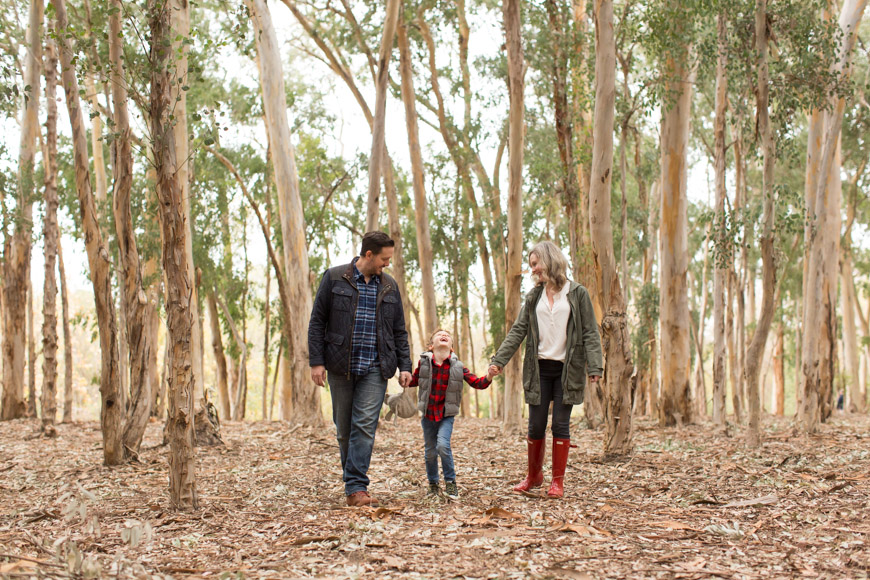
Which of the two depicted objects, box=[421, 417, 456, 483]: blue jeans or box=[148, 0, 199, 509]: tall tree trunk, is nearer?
box=[148, 0, 199, 509]: tall tree trunk

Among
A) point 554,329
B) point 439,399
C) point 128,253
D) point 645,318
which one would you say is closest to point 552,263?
point 554,329

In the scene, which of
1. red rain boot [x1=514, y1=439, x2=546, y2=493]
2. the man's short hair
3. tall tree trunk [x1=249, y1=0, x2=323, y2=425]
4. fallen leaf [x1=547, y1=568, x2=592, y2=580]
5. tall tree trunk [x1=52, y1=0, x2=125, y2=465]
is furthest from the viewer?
tall tree trunk [x1=249, y1=0, x2=323, y2=425]

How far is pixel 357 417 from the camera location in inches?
203

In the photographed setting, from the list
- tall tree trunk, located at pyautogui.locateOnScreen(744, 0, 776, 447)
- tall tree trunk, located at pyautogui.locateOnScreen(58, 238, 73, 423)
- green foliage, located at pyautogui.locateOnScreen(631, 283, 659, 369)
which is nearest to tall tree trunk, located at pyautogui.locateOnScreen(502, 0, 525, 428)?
tall tree trunk, located at pyautogui.locateOnScreen(744, 0, 776, 447)

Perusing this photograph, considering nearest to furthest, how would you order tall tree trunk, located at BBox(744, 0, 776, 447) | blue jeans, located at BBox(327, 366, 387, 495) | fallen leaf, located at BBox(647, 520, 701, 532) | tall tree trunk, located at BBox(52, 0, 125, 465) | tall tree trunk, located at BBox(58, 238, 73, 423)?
fallen leaf, located at BBox(647, 520, 701, 532) < blue jeans, located at BBox(327, 366, 387, 495) < tall tree trunk, located at BBox(52, 0, 125, 465) < tall tree trunk, located at BBox(744, 0, 776, 447) < tall tree trunk, located at BBox(58, 238, 73, 423)

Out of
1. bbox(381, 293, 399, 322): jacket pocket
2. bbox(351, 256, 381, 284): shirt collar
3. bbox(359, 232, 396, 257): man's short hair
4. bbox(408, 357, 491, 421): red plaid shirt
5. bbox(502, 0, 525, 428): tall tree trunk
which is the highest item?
bbox(502, 0, 525, 428): tall tree trunk

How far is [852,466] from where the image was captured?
6.57 meters

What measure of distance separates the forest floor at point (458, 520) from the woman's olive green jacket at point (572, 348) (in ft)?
2.49

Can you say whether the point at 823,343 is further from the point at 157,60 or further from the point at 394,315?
the point at 157,60

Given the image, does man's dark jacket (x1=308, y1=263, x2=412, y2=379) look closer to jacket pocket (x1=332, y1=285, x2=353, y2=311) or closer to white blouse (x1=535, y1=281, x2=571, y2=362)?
jacket pocket (x1=332, y1=285, x2=353, y2=311)

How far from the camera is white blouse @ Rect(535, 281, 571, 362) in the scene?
17.7ft

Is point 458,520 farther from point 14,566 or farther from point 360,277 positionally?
point 14,566

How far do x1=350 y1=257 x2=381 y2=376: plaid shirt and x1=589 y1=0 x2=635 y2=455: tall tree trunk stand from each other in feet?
9.19

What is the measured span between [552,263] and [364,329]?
1.44 m
